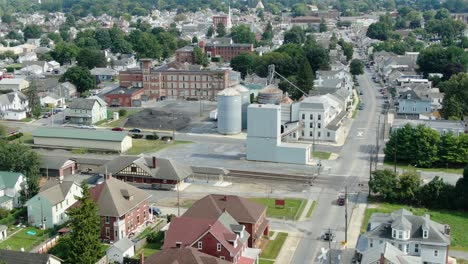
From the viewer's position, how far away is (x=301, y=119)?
2749 inches

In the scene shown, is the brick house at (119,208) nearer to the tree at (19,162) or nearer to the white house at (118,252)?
the white house at (118,252)

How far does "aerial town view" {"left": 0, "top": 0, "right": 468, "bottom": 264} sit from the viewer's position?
35875 millimetres

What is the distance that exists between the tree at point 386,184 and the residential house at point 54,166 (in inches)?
→ 1070

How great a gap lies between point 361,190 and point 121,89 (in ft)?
165

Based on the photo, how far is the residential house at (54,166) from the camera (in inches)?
2136

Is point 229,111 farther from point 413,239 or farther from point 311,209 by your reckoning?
point 413,239

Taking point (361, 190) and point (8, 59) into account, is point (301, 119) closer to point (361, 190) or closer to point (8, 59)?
point (361, 190)

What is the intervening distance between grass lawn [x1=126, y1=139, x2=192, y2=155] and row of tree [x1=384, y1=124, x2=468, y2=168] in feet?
78.8

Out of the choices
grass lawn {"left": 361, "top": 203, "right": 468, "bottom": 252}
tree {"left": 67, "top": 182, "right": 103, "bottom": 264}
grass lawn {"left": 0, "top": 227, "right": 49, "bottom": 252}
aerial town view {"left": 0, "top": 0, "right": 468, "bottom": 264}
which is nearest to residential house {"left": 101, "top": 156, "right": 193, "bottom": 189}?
aerial town view {"left": 0, "top": 0, "right": 468, "bottom": 264}

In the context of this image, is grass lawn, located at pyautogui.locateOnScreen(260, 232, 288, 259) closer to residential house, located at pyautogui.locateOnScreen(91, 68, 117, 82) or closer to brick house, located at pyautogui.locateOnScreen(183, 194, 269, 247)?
brick house, located at pyautogui.locateOnScreen(183, 194, 269, 247)

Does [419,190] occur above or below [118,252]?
above

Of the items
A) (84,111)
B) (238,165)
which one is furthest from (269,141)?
(84,111)

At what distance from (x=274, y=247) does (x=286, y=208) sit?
7.65 metres

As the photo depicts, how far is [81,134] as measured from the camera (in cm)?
6494
